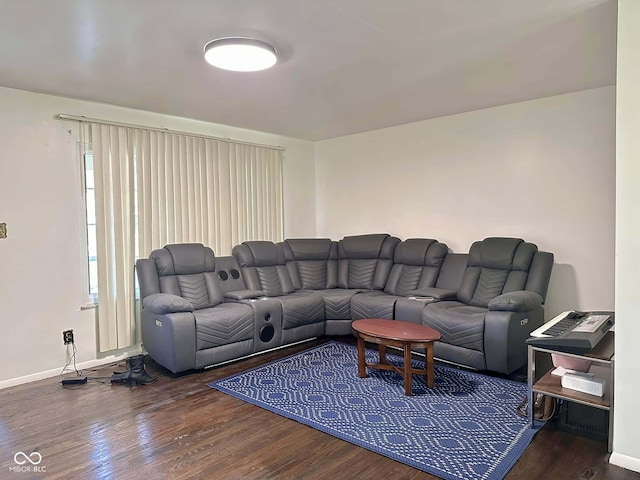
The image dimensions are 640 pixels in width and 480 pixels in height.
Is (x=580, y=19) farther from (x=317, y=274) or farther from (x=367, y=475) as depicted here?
(x=317, y=274)

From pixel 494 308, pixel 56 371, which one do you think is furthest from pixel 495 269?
pixel 56 371

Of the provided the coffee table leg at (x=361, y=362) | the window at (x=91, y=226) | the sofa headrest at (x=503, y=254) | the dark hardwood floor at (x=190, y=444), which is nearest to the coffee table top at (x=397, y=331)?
the coffee table leg at (x=361, y=362)

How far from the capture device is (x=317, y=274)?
17.2 ft

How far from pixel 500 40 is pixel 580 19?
0.43 metres

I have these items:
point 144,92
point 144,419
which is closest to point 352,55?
point 144,92

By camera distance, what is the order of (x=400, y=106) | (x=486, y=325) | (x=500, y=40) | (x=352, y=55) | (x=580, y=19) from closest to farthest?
(x=580, y=19), (x=500, y=40), (x=352, y=55), (x=486, y=325), (x=400, y=106)

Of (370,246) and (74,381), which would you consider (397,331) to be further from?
(74,381)

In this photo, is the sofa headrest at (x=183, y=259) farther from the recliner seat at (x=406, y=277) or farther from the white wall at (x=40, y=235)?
the recliner seat at (x=406, y=277)

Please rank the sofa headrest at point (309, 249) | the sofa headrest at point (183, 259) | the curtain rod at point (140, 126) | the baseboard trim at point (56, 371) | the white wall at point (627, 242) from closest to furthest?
the white wall at point (627, 242)
the baseboard trim at point (56, 371)
the curtain rod at point (140, 126)
the sofa headrest at point (183, 259)
the sofa headrest at point (309, 249)

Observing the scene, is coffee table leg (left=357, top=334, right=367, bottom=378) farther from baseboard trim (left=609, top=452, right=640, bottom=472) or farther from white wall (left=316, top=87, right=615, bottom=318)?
white wall (left=316, top=87, right=615, bottom=318)

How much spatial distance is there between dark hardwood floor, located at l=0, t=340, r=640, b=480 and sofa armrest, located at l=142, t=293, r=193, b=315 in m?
0.65

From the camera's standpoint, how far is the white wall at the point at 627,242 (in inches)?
80.8

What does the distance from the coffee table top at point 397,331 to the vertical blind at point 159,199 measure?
217cm

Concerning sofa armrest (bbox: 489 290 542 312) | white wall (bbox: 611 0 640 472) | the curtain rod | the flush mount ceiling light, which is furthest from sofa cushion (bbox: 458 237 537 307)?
the curtain rod
